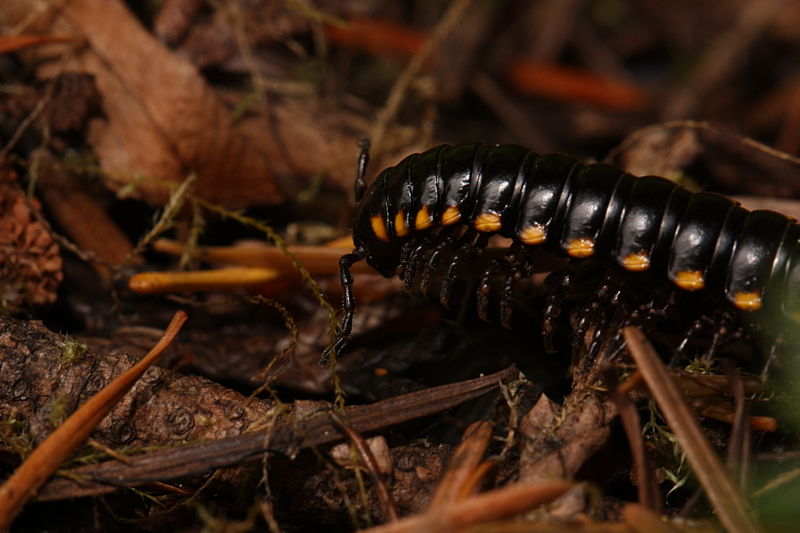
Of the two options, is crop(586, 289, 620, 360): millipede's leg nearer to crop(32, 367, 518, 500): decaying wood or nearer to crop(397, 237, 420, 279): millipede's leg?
crop(32, 367, 518, 500): decaying wood

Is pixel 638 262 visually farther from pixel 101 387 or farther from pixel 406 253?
pixel 101 387

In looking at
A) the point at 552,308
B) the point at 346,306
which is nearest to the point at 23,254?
the point at 346,306

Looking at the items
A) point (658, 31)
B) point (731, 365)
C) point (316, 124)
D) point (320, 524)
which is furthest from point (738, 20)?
point (320, 524)

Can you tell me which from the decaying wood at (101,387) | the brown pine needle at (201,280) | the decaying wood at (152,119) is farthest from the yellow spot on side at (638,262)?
the decaying wood at (152,119)

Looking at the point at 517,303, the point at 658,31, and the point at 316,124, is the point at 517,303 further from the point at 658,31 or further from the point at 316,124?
the point at 658,31

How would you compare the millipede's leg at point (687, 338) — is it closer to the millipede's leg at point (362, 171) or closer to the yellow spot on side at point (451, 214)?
the yellow spot on side at point (451, 214)

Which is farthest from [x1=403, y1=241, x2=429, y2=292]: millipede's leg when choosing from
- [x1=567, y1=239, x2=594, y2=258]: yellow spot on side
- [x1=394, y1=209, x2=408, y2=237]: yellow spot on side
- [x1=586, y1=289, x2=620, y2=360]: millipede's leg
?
[x1=586, y1=289, x2=620, y2=360]: millipede's leg

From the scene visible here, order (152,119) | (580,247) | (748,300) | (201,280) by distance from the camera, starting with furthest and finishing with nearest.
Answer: (152,119), (201,280), (580,247), (748,300)
